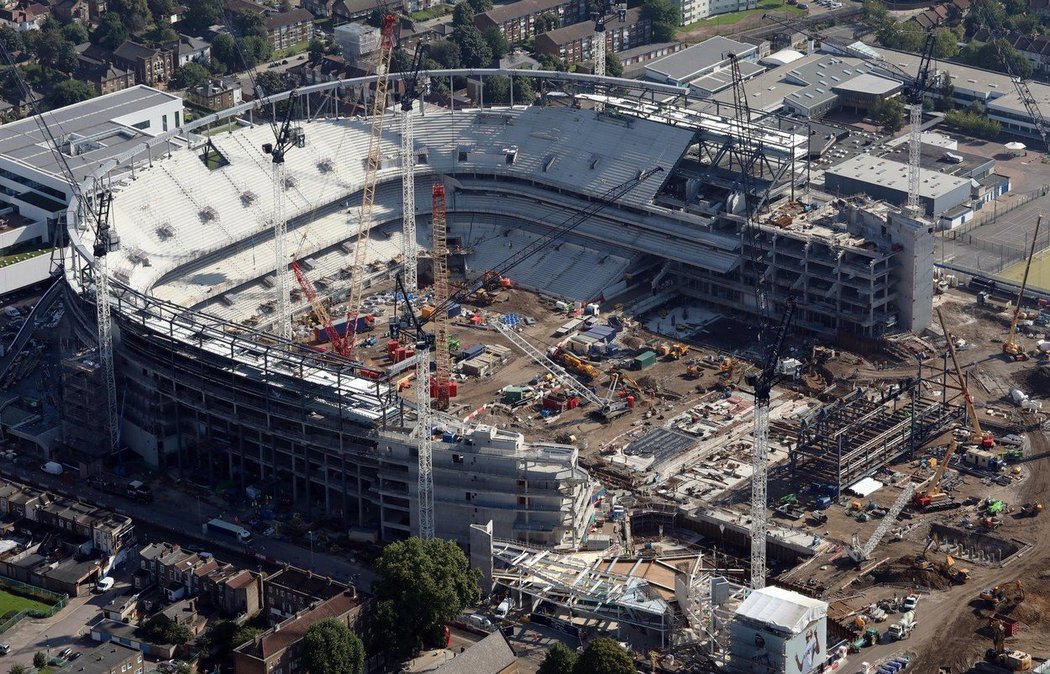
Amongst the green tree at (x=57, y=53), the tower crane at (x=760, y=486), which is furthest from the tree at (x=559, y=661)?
the green tree at (x=57, y=53)

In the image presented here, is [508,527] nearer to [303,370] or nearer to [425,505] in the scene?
[425,505]

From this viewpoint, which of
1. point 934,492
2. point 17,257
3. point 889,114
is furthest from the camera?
point 889,114

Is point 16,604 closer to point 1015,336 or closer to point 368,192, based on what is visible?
point 368,192

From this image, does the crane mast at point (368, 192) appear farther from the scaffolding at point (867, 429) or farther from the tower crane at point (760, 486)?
the tower crane at point (760, 486)

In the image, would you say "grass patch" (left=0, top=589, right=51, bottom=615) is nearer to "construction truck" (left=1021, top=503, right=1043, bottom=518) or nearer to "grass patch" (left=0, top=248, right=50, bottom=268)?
"grass patch" (left=0, top=248, right=50, bottom=268)

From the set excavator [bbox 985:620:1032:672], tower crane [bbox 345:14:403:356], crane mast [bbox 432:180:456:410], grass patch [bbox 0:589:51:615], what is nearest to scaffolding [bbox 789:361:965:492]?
excavator [bbox 985:620:1032:672]

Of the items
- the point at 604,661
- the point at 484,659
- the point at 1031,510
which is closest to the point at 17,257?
the point at 484,659
